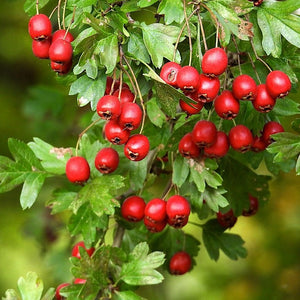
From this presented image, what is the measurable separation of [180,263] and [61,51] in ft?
2.57

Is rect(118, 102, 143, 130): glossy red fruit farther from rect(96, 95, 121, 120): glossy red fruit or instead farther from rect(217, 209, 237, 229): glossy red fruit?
rect(217, 209, 237, 229): glossy red fruit

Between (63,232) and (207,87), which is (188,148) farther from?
(63,232)

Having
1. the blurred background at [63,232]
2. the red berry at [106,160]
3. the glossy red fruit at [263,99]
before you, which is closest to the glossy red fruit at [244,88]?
the glossy red fruit at [263,99]

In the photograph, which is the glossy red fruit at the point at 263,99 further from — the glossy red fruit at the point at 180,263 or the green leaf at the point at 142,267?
the glossy red fruit at the point at 180,263

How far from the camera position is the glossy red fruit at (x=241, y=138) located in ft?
5.26

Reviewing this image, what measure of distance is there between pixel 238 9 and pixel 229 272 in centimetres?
231

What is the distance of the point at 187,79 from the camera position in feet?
4.38

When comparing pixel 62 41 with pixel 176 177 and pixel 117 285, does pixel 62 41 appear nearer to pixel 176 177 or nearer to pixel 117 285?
pixel 176 177

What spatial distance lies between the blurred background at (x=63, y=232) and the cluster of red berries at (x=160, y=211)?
132cm

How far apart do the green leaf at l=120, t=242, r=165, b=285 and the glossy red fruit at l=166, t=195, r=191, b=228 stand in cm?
10

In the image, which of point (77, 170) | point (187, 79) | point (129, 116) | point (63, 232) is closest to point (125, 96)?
point (129, 116)

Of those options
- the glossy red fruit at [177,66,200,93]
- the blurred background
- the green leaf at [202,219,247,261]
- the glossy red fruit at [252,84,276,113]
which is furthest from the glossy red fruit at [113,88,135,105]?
the blurred background

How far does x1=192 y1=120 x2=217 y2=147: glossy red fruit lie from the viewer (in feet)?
5.23

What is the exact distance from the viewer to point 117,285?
1770mm
